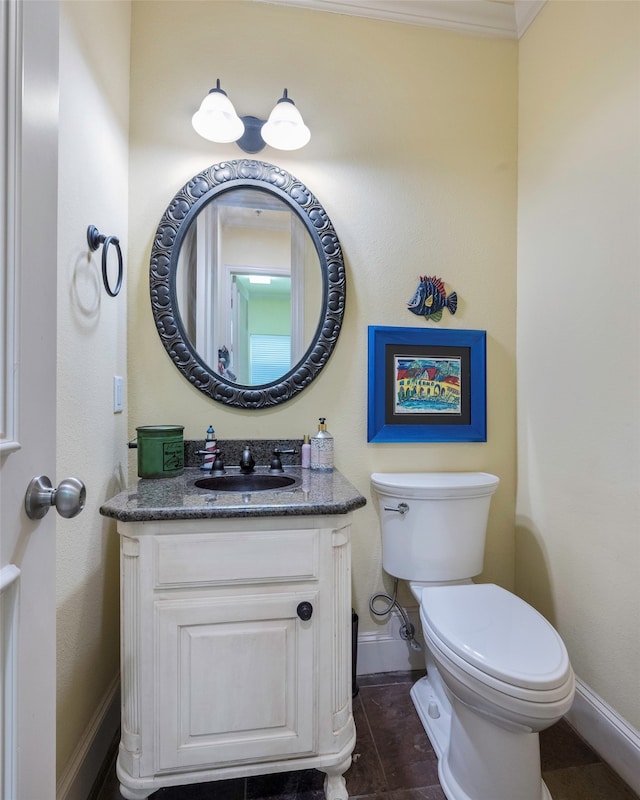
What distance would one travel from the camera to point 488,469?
1681 millimetres

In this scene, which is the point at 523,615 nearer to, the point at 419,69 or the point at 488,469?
the point at 488,469

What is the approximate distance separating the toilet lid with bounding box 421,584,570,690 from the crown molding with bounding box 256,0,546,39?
7.27ft

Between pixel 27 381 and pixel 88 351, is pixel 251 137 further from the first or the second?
pixel 27 381

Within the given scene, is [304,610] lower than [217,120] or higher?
lower

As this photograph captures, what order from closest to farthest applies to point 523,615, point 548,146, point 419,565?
point 523,615
point 419,565
point 548,146

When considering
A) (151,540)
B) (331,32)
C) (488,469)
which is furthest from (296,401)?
(331,32)

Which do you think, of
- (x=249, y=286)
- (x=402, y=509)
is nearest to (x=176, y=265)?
(x=249, y=286)

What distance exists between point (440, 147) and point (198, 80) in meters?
1.00

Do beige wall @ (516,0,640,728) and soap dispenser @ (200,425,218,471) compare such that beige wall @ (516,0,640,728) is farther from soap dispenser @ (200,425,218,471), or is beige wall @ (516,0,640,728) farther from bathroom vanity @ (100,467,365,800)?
soap dispenser @ (200,425,218,471)

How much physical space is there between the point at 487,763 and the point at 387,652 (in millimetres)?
593

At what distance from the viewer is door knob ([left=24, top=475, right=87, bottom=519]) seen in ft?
1.81

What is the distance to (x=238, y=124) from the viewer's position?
1.42 metres

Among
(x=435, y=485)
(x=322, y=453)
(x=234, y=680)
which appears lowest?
(x=234, y=680)

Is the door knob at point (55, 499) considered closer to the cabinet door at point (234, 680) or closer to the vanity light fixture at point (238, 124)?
the cabinet door at point (234, 680)
